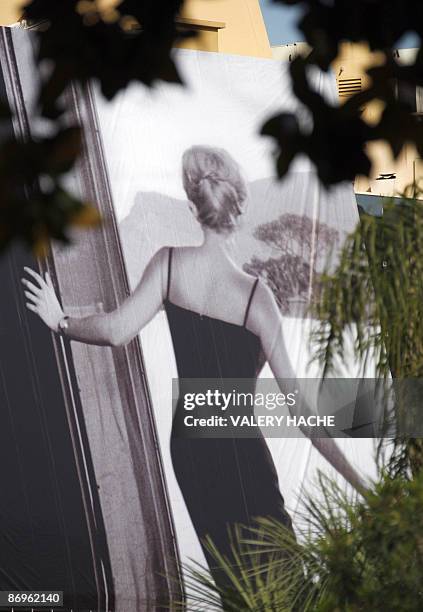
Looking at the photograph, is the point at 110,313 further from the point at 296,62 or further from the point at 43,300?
the point at 296,62

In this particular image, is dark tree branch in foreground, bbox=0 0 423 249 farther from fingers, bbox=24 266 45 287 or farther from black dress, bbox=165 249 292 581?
black dress, bbox=165 249 292 581

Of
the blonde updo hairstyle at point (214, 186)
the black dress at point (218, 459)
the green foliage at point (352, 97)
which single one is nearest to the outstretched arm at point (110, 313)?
the black dress at point (218, 459)

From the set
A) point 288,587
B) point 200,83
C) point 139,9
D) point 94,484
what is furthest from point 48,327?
point 139,9

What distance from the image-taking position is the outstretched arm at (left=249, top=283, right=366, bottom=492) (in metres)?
8.23

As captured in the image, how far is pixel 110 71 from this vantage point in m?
1.49

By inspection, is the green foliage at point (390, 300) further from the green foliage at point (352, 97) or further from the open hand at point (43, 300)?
the green foliage at point (352, 97)

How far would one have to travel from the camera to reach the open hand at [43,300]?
759 cm

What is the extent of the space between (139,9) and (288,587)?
379cm

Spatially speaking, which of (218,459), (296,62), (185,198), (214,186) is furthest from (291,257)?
(296,62)

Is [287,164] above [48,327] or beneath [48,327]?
beneath

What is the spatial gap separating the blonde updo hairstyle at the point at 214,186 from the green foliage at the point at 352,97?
6.69 m

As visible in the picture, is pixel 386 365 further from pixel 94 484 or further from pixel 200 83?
pixel 200 83

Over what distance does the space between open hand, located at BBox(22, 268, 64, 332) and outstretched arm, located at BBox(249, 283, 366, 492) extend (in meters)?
1.41

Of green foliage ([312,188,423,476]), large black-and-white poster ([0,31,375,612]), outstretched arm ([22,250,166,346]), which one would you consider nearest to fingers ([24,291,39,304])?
outstretched arm ([22,250,166,346])
